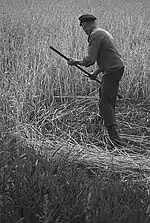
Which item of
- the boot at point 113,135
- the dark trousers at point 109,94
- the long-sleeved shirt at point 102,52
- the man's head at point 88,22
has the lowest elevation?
the boot at point 113,135

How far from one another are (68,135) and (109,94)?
626 mm

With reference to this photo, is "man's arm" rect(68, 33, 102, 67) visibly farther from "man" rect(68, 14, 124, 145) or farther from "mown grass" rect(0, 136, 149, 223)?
"mown grass" rect(0, 136, 149, 223)

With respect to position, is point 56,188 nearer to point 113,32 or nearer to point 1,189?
point 1,189

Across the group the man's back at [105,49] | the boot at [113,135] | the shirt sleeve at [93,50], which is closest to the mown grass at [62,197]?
the boot at [113,135]

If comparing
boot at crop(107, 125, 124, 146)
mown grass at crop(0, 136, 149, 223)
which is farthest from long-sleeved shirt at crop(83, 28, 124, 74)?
mown grass at crop(0, 136, 149, 223)

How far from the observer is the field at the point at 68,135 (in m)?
2.09

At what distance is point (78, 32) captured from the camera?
5.86 m

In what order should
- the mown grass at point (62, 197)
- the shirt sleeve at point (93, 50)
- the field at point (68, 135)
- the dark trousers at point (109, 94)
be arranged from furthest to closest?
the dark trousers at point (109, 94), the shirt sleeve at point (93, 50), the field at point (68, 135), the mown grass at point (62, 197)

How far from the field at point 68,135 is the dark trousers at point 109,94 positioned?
0.26m

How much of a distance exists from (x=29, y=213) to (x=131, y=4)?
750 cm

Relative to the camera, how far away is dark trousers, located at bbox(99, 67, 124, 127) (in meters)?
3.69

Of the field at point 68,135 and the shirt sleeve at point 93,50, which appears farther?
the shirt sleeve at point 93,50

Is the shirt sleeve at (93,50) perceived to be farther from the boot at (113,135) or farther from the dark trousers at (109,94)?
the boot at (113,135)

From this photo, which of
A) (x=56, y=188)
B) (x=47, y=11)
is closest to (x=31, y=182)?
(x=56, y=188)
